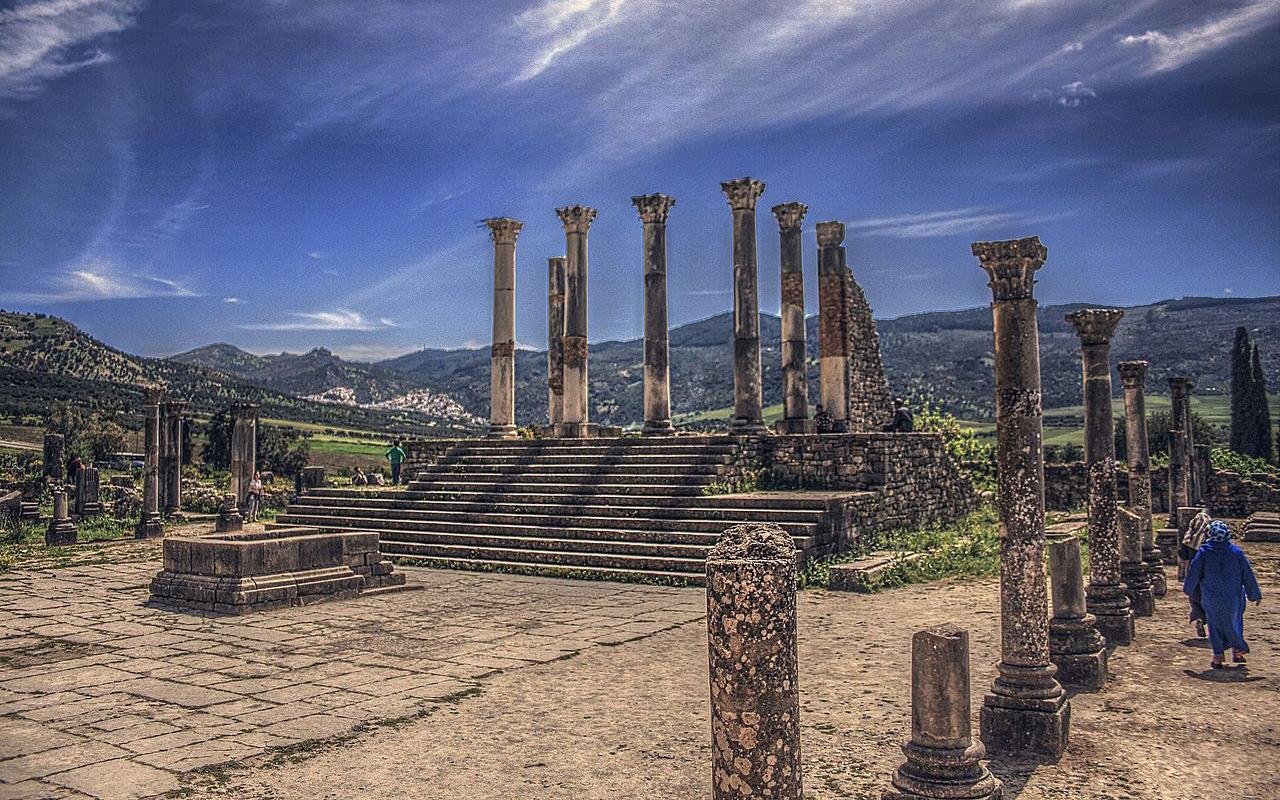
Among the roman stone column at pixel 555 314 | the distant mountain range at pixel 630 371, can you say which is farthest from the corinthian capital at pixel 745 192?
the distant mountain range at pixel 630 371

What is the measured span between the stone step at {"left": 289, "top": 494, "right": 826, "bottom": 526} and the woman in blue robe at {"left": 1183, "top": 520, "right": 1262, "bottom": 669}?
7075 mm

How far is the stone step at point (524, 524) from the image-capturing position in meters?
17.3

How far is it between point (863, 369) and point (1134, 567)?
1506cm

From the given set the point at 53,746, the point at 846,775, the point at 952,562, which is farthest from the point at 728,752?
the point at 952,562

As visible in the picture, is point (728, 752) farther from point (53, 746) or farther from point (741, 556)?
point (53, 746)

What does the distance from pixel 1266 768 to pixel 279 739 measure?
22.9 ft

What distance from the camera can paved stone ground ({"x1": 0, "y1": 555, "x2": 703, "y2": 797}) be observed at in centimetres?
721

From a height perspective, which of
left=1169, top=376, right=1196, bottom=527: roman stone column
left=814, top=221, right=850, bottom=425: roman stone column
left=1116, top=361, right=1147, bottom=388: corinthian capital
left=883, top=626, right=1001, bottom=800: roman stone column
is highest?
left=814, top=221, right=850, bottom=425: roman stone column

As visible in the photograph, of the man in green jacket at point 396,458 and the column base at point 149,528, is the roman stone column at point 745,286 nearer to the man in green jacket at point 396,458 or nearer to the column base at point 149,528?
the man in green jacket at point 396,458

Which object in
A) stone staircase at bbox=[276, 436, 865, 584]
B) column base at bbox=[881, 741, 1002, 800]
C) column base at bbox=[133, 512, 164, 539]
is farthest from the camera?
column base at bbox=[133, 512, 164, 539]

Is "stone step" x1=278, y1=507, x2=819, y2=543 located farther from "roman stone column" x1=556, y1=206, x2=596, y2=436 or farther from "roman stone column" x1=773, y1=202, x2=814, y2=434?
"roman stone column" x1=773, y1=202, x2=814, y2=434

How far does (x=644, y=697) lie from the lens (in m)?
8.66

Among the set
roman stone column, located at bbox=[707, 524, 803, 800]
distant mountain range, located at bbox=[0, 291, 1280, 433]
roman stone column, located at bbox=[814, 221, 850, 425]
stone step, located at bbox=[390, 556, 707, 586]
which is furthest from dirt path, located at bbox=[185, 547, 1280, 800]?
distant mountain range, located at bbox=[0, 291, 1280, 433]

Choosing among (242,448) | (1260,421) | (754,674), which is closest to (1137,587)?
(754,674)
